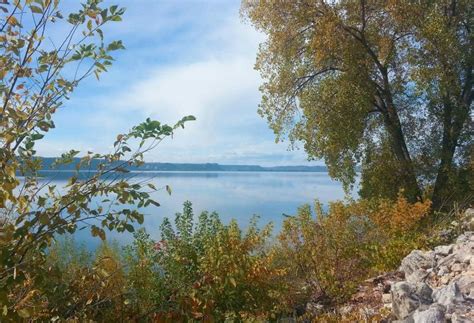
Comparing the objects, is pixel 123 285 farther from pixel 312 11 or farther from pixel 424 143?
pixel 424 143

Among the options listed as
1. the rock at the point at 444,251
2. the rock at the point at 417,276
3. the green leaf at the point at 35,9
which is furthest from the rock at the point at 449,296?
the green leaf at the point at 35,9

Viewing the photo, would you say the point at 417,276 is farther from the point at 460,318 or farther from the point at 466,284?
the point at 460,318

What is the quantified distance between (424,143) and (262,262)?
948 cm

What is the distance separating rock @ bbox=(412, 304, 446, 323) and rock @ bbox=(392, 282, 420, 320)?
373 millimetres

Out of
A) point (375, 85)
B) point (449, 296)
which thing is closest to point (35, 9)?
point (449, 296)

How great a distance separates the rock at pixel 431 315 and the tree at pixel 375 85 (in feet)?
27.9

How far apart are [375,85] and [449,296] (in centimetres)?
918

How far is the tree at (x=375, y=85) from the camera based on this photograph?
12398 millimetres

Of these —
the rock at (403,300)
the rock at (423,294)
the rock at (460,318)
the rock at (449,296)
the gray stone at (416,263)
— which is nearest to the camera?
the rock at (460,318)

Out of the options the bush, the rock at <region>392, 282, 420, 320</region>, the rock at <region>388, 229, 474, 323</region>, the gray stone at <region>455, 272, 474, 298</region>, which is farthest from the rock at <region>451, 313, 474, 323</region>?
the bush

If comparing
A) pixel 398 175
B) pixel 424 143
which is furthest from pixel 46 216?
pixel 424 143

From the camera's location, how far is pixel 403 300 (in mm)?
4914

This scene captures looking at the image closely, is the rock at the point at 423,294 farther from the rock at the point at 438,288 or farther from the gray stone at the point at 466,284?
the gray stone at the point at 466,284

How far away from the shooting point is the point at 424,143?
14.0 m
